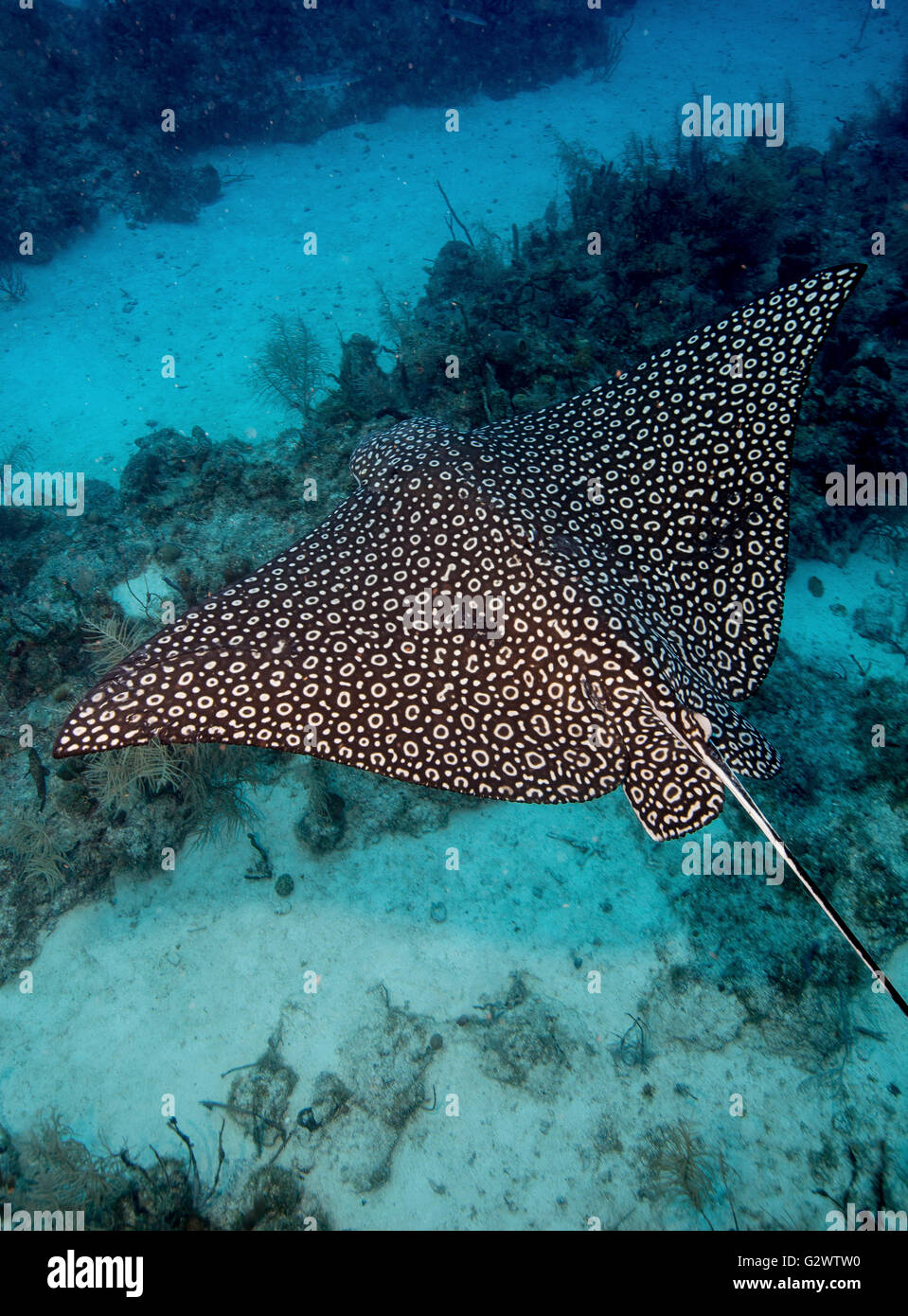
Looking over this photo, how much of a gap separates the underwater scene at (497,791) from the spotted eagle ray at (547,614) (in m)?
0.02

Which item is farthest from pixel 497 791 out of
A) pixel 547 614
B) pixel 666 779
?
pixel 547 614

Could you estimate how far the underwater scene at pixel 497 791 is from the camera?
3.45 meters

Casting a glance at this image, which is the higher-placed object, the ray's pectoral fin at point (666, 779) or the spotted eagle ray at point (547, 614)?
the spotted eagle ray at point (547, 614)

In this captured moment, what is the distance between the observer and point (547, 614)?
3498 mm

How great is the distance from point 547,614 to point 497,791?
104 cm

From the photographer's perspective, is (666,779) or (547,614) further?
(547,614)

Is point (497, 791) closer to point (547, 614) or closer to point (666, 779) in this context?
point (666, 779)

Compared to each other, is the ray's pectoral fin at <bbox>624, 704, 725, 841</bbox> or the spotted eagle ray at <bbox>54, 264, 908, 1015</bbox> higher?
the spotted eagle ray at <bbox>54, 264, 908, 1015</bbox>

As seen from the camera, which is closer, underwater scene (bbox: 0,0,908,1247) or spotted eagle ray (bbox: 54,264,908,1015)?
spotted eagle ray (bbox: 54,264,908,1015)

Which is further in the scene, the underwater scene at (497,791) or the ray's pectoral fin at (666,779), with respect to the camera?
the underwater scene at (497,791)

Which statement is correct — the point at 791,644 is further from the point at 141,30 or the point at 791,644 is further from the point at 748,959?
the point at 141,30

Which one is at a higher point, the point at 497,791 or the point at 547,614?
the point at 547,614

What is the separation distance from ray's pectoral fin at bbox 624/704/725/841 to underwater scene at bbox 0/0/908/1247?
0.07 ft

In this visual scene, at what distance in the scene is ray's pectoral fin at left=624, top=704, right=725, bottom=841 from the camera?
127 inches
